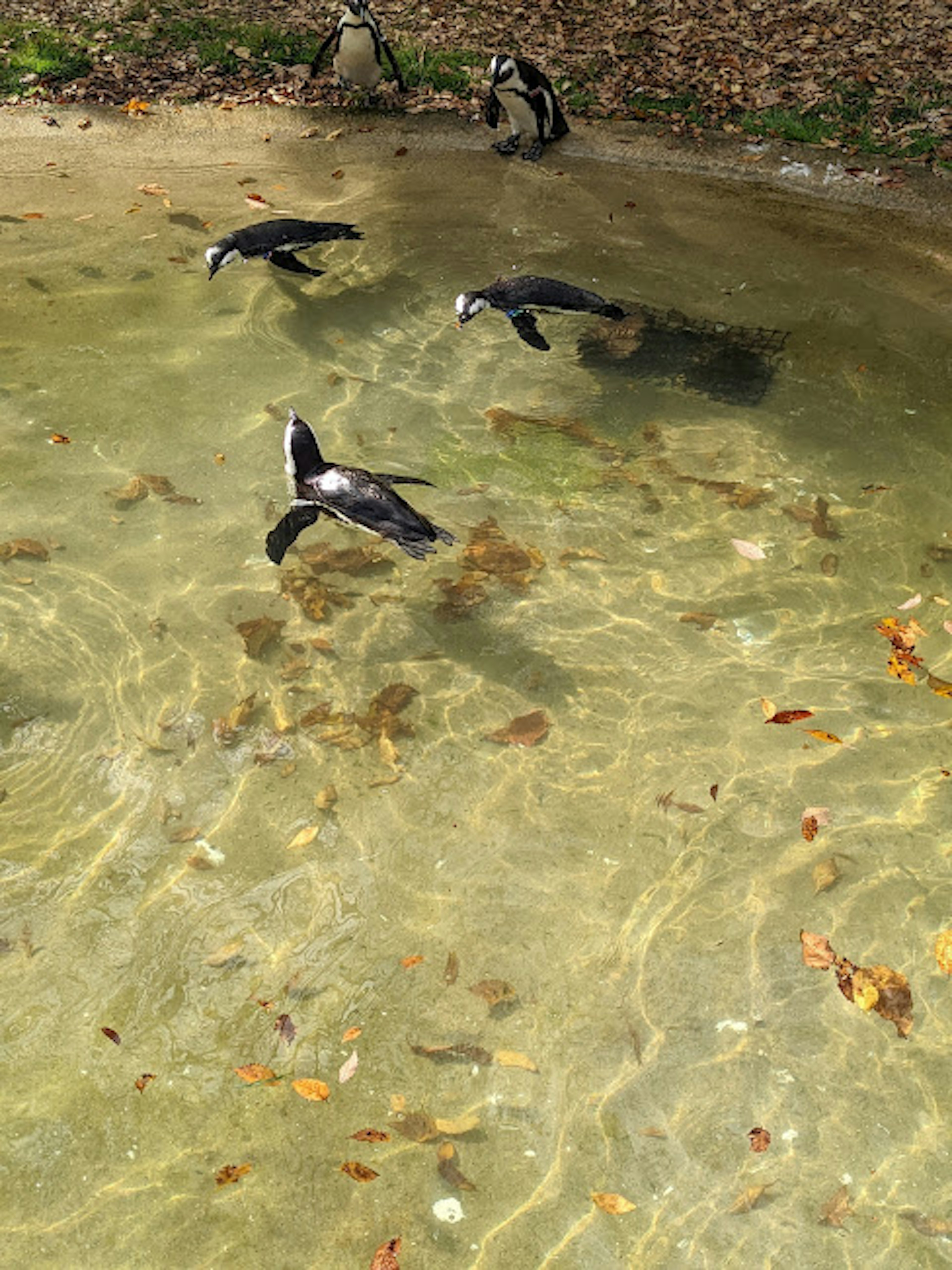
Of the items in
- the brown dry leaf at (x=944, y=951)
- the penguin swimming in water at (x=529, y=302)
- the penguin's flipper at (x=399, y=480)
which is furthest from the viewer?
the penguin swimming in water at (x=529, y=302)

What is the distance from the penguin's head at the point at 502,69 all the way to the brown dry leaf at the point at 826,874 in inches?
261

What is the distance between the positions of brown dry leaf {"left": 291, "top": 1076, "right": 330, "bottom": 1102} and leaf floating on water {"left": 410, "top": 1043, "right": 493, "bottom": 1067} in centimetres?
28

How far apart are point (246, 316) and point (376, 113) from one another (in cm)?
341

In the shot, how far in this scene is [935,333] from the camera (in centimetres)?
679

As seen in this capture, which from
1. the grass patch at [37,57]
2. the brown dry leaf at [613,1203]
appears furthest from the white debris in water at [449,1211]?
the grass patch at [37,57]

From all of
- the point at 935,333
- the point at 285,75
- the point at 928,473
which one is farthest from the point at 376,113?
the point at 928,473

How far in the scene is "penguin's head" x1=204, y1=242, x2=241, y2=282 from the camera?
6.62 m

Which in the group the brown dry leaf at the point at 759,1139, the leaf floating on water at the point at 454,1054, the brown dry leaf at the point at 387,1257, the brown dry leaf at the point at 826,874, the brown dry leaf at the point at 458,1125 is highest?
the brown dry leaf at the point at 826,874

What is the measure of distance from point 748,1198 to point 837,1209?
0.23 meters

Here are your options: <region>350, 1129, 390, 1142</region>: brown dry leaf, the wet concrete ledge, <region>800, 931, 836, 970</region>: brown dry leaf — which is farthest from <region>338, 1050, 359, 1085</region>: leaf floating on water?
the wet concrete ledge

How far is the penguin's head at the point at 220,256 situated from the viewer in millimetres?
6621

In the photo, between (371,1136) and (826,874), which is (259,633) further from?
(826,874)

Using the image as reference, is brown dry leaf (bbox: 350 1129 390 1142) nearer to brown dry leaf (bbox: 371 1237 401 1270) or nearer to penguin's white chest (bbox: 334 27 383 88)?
brown dry leaf (bbox: 371 1237 401 1270)

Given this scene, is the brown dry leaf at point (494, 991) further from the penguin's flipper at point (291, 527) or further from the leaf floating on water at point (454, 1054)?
the penguin's flipper at point (291, 527)
